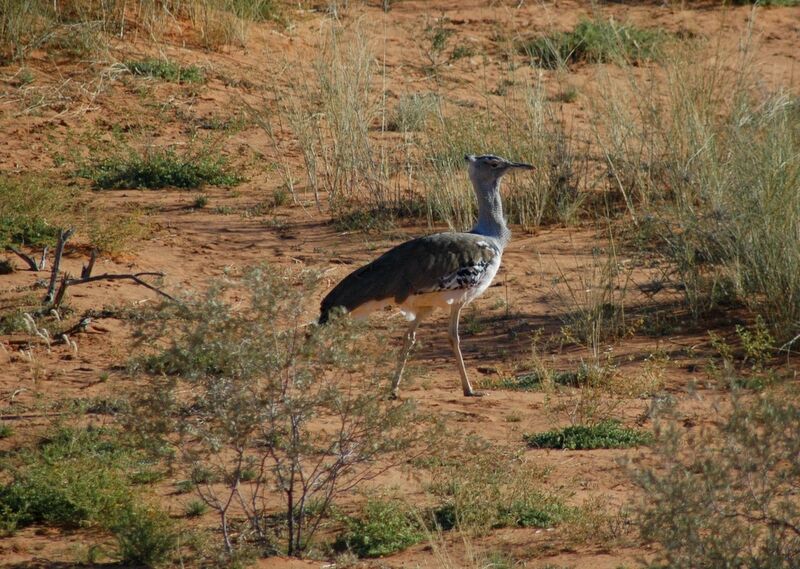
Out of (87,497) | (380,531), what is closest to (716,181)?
(380,531)

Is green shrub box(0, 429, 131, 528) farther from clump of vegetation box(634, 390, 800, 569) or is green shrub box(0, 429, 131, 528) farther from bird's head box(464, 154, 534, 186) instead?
bird's head box(464, 154, 534, 186)

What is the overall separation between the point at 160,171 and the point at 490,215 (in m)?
4.12

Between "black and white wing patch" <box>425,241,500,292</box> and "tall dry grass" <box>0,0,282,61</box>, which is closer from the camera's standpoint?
"black and white wing patch" <box>425,241,500,292</box>

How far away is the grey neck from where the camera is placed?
7.23 meters

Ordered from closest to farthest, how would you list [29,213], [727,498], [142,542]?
[727,498] < [142,542] < [29,213]

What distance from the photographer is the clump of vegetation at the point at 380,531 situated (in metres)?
4.72

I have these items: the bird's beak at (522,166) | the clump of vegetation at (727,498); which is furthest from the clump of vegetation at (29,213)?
the clump of vegetation at (727,498)

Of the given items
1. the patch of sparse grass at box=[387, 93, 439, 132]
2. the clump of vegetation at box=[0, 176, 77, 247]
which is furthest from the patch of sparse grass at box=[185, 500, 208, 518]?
the patch of sparse grass at box=[387, 93, 439, 132]

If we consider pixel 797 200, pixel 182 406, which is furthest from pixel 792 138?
pixel 182 406

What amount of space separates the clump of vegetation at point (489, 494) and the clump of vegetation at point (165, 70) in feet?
24.1

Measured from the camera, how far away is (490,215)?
7.28 m

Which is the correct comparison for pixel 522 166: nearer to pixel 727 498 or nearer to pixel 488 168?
pixel 488 168

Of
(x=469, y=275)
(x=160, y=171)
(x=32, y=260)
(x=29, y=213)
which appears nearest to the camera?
(x=469, y=275)

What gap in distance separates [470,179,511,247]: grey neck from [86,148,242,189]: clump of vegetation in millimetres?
3743
